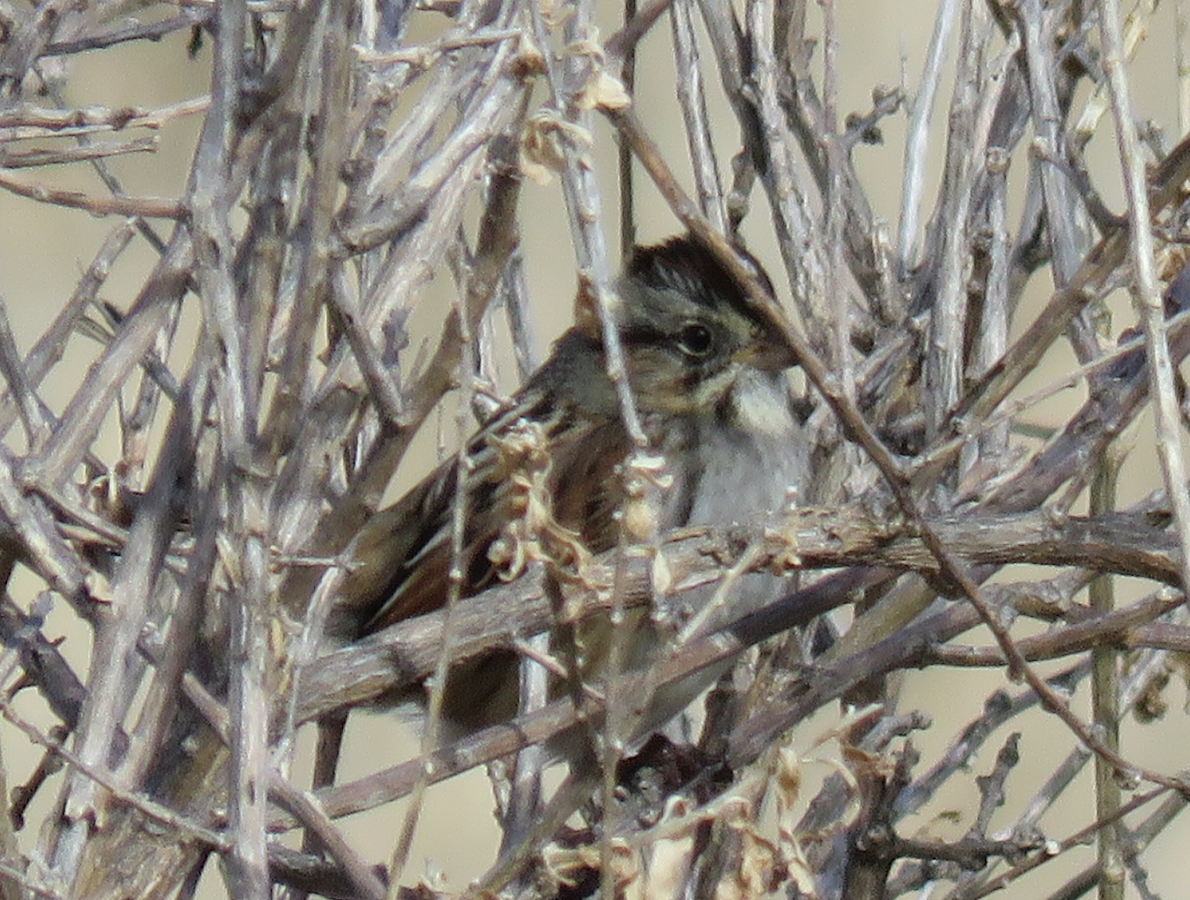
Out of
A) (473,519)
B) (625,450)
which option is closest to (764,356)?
(625,450)

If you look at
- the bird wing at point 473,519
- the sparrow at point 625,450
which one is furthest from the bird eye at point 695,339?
the bird wing at point 473,519

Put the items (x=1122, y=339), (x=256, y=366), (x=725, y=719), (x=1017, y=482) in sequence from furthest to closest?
1. (x=725, y=719)
2. (x=1122, y=339)
3. (x=1017, y=482)
4. (x=256, y=366)

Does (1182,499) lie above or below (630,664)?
above

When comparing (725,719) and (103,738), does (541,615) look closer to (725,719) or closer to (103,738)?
(103,738)

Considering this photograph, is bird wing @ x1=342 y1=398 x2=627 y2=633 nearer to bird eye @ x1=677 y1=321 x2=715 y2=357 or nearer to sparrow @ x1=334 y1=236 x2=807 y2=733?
sparrow @ x1=334 y1=236 x2=807 y2=733

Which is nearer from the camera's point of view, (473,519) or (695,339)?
(473,519)

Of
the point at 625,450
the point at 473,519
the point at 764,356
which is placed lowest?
the point at 473,519

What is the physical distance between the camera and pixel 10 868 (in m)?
1.87

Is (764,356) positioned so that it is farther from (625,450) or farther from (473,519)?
(473,519)

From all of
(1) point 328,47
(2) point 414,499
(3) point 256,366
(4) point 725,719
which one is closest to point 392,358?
(3) point 256,366

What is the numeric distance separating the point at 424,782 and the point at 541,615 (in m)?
0.29

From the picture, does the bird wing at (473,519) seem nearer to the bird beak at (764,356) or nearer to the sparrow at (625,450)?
the sparrow at (625,450)

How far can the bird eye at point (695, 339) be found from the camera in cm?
334

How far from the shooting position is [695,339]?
3.35 meters
